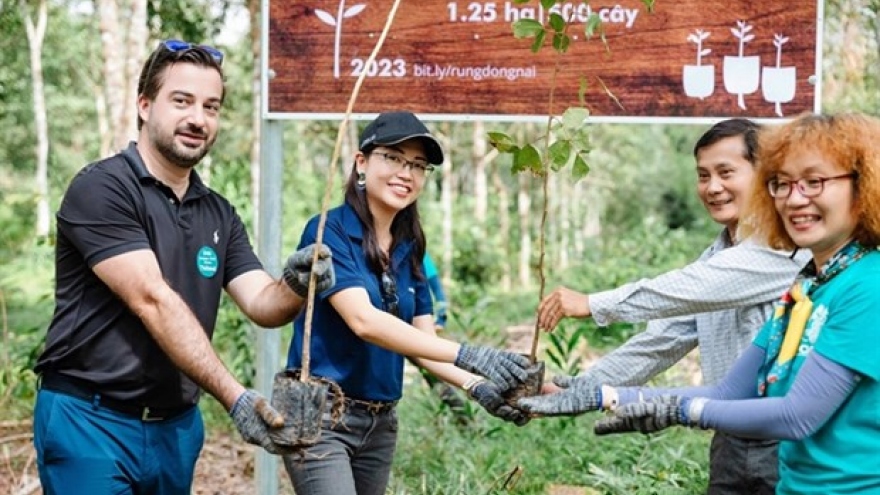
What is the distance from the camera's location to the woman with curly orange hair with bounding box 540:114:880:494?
231 centimetres

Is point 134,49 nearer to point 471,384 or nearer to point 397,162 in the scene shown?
point 397,162

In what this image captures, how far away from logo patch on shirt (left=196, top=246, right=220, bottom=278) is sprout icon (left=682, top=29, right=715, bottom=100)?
2078mm

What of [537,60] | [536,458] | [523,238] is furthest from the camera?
[523,238]

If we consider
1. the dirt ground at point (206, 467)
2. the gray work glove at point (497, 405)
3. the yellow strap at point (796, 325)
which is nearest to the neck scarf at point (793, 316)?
the yellow strap at point (796, 325)

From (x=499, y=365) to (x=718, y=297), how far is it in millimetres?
722

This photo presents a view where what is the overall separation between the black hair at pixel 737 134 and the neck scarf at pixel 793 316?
90cm

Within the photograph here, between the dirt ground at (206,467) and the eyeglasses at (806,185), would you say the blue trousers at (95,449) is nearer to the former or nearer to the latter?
the eyeglasses at (806,185)

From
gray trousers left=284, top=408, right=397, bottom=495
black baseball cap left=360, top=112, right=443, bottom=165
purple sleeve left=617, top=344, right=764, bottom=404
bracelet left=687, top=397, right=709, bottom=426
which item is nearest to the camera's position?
bracelet left=687, top=397, right=709, bottom=426

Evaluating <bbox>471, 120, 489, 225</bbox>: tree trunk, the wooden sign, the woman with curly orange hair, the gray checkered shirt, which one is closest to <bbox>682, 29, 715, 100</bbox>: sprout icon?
the wooden sign

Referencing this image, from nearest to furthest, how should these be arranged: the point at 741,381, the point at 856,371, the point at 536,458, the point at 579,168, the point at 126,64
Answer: the point at 856,371
the point at 741,381
the point at 579,168
the point at 536,458
the point at 126,64

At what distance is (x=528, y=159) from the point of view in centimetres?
318

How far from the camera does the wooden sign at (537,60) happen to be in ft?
13.8

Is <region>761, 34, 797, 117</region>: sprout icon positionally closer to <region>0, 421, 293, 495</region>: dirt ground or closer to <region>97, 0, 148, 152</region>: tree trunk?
<region>0, 421, 293, 495</region>: dirt ground

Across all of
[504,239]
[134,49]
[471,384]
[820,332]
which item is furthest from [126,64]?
[504,239]
